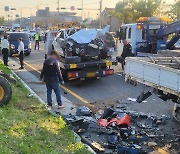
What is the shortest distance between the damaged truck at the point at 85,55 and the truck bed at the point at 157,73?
529 cm

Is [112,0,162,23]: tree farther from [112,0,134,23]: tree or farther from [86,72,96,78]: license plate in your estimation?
[86,72,96,78]: license plate

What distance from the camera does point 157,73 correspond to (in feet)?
23.9

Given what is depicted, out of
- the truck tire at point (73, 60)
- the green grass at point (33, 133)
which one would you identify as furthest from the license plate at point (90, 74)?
the green grass at point (33, 133)

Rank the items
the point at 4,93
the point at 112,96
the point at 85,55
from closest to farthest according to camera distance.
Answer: the point at 4,93
the point at 112,96
the point at 85,55

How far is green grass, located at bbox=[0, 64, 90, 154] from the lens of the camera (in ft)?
19.9

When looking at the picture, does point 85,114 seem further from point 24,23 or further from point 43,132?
Result: point 24,23

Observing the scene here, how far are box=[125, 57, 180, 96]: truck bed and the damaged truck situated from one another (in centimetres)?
529

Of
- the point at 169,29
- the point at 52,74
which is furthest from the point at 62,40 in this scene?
the point at 52,74

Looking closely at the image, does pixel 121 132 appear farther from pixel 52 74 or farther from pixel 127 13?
pixel 127 13

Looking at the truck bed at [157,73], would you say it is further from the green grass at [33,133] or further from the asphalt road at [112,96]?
the green grass at [33,133]

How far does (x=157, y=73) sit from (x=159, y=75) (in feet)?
0.28

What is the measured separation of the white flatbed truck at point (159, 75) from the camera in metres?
6.79

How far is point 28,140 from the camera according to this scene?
6.37m

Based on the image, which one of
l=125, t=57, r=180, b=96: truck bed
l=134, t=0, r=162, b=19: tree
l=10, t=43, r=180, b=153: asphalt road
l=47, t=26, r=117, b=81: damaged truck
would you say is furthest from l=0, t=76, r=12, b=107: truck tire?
l=134, t=0, r=162, b=19: tree
